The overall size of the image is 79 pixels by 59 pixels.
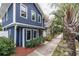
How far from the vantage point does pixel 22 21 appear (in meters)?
3.33

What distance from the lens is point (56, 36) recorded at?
3.39m

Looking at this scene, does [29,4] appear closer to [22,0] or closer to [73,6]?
[22,0]

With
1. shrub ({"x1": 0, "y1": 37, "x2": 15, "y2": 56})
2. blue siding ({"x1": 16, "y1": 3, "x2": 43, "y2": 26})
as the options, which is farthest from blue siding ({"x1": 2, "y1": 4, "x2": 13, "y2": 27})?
shrub ({"x1": 0, "y1": 37, "x2": 15, "y2": 56})

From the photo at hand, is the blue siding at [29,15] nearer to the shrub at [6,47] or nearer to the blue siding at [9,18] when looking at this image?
the blue siding at [9,18]

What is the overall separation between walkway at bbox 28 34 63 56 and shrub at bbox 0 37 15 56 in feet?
1.28

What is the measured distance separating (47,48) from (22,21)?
2.39ft

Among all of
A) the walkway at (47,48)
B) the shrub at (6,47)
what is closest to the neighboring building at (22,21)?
the shrub at (6,47)

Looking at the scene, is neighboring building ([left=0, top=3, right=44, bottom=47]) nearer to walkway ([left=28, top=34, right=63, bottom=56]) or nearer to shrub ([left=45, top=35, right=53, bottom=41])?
shrub ([left=45, top=35, right=53, bottom=41])

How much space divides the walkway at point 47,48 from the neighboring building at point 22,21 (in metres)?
0.26

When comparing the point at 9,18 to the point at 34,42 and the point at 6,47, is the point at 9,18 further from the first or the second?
the point at 34,42

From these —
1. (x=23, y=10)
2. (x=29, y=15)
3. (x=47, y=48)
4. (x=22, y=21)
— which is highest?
(x=23, y=10)

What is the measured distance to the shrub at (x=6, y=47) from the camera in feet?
10.5

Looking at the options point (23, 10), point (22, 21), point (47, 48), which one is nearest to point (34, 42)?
point (47, 48)

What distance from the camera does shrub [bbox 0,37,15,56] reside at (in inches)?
126
